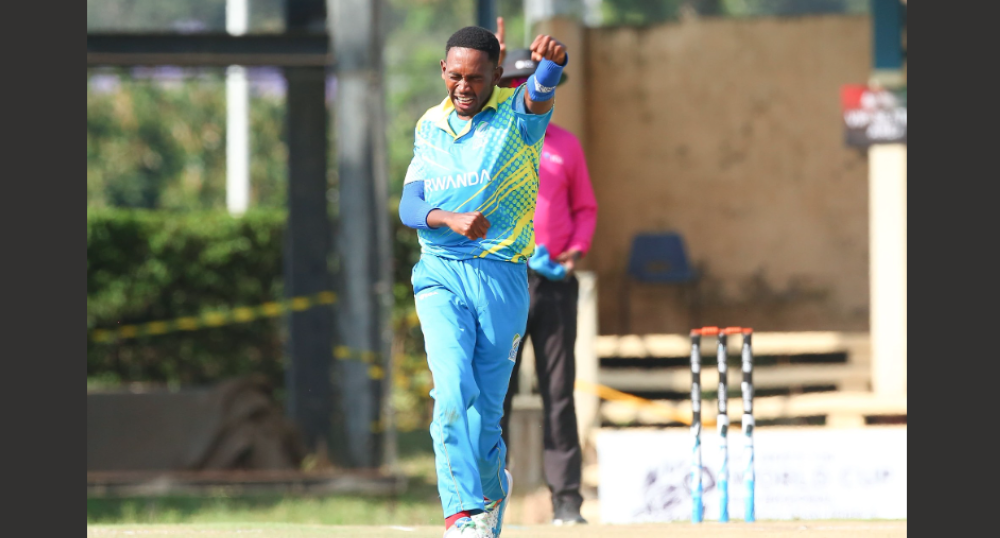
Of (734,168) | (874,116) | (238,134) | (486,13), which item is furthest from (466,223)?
(238,134)

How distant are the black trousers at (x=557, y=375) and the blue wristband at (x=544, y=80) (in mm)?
2011

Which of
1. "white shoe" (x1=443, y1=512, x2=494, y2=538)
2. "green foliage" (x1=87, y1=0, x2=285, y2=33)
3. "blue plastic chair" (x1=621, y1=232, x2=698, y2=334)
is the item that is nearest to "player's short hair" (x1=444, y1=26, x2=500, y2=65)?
"white shoe" (x1=443, y1=512, x2=494, y2=538)

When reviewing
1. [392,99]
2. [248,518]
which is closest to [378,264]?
[248,518]

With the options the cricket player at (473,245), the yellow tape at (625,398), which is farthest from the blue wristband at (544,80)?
the yellow tape at (625,398)

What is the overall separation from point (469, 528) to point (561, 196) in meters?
2.52

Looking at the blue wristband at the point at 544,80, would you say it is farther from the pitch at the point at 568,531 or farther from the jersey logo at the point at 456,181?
the pitch at the point at 568,531

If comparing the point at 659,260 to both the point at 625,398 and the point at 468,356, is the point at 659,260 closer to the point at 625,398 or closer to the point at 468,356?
the point at 625,398

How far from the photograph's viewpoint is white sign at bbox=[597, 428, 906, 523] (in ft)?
28.2

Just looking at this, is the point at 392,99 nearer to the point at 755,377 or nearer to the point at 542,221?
the point at 755,377

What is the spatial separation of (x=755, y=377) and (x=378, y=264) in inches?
141

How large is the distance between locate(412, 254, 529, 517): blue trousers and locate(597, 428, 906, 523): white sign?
3.60 metres

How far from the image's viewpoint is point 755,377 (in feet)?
38.5

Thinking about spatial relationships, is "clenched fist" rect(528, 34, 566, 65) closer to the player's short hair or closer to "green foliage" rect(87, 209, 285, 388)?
the player's short hair

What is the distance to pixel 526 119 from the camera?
5.14 m
